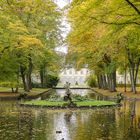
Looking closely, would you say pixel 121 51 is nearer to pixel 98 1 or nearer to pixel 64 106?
pixel 64 106

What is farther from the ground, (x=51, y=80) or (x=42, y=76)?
(x=42, y=76)

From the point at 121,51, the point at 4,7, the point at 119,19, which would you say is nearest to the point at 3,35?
the point at 4,7

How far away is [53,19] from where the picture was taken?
58438mm

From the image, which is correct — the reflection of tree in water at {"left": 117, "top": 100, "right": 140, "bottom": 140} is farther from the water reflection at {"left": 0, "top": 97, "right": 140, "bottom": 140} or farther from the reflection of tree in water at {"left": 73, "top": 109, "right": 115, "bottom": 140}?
the reflection of tree in water at {"left": 73, "top": 109, "right": 115, "bottom": 140}

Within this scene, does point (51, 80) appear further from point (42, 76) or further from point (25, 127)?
point (25, 127)

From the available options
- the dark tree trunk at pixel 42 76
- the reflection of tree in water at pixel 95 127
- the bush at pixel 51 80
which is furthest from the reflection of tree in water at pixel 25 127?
the bush at pixel 51 80

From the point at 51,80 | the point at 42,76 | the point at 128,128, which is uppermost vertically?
the point at 42,76

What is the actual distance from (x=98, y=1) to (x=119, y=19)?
9.40 ft

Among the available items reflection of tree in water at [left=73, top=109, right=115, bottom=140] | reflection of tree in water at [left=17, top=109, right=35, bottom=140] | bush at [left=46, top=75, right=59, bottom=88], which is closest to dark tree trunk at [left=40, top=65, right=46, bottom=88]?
bush at [left=46, top=75, right=59, bottom=88]

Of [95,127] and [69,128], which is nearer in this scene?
A: [69,128]

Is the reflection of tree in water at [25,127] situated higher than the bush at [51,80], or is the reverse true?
the bush at [51,80]

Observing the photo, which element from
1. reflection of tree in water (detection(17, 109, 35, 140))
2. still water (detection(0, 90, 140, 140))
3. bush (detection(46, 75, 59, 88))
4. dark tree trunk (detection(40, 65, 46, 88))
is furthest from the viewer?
bush (detection(46, 75, 59, 88))

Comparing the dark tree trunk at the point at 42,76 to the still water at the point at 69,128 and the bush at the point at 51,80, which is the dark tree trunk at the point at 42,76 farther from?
the still water at the point at 69,128

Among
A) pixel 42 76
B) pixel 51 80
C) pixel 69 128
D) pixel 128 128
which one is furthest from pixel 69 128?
pixel 51 80
